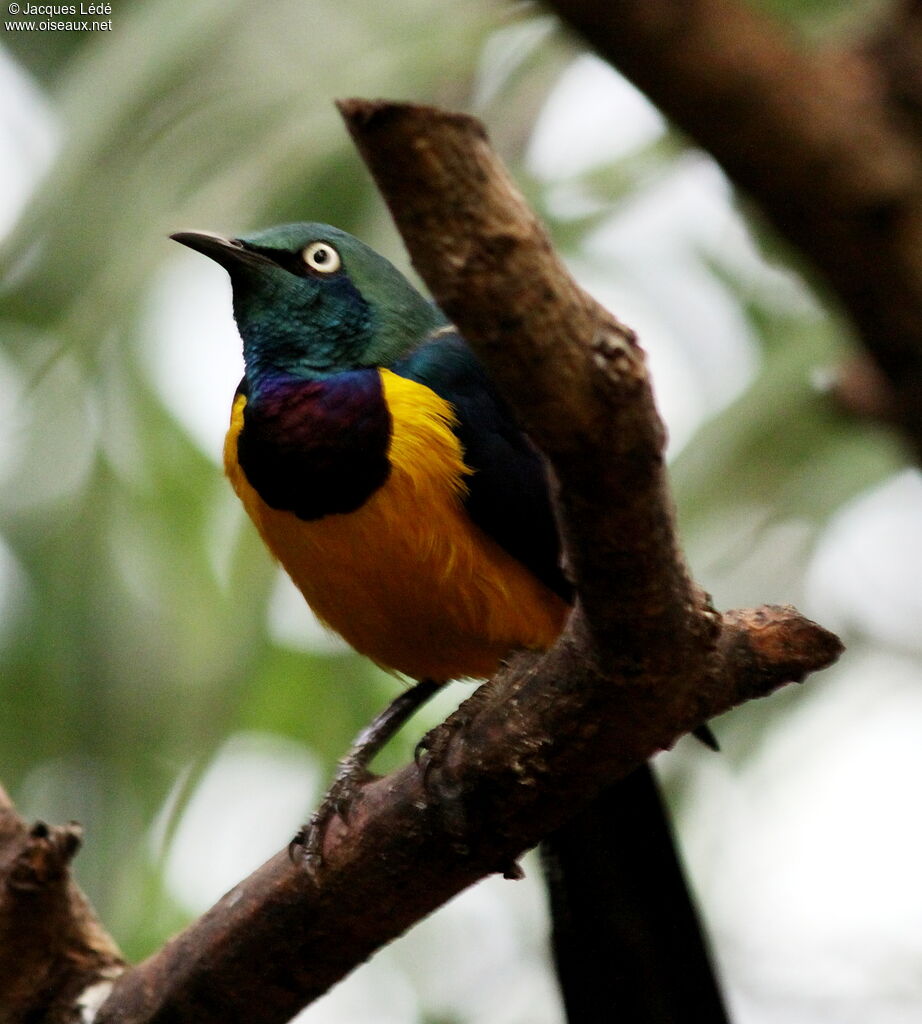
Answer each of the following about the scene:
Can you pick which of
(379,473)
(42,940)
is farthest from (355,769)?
(42,940)

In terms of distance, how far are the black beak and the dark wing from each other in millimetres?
549

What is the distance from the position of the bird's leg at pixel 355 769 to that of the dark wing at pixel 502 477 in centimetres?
66

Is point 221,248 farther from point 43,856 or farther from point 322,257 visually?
point 43,856

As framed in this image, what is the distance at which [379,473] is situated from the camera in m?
3.56

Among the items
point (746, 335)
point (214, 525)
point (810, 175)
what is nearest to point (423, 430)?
point (214, 525)

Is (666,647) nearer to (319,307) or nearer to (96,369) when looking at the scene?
(319,307)

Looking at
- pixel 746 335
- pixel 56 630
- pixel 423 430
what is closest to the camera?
pixel 423 430

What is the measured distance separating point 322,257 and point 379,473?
740mm

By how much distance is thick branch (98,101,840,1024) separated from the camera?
1.92 metres

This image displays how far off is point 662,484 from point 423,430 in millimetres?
1409

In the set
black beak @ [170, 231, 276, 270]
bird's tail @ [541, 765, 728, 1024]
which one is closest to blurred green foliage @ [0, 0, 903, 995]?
black beak @ [170, 231, 276, 270]

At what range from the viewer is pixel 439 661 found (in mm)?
3844

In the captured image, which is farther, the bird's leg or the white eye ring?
the white eye ring

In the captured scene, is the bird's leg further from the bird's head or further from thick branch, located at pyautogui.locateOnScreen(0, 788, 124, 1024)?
the bird's head
